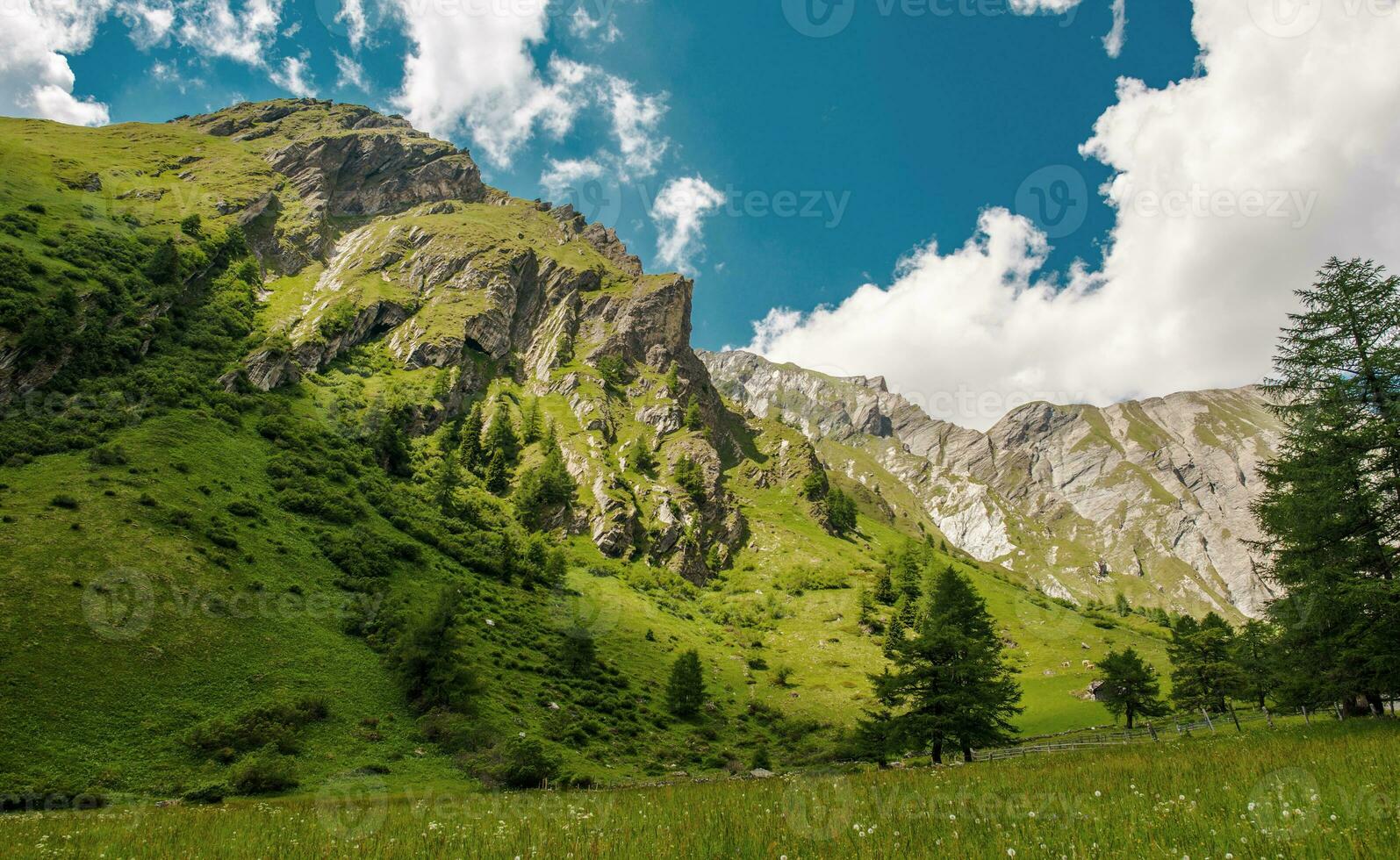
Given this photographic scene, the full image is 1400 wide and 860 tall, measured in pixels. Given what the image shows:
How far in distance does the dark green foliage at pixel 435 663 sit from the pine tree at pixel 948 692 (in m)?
35.7

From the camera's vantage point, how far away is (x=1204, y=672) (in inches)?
2202

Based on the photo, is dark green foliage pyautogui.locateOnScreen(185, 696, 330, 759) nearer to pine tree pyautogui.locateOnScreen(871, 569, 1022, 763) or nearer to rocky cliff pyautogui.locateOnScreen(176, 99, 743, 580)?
pine tree pyautogui.locateOnScreen(871, 569, 1022, 763)

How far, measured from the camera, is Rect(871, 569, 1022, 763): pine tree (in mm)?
30500

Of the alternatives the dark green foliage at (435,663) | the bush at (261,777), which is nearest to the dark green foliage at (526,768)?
the dark green foliage at (435,663)

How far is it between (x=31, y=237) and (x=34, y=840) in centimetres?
13073

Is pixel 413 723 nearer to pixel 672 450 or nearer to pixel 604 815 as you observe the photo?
pixel 604 815

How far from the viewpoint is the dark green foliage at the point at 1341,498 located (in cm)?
2130

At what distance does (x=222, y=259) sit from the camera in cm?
13925

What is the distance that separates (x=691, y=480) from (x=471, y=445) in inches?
2167

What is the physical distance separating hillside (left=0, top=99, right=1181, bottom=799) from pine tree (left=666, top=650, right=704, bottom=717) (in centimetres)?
318

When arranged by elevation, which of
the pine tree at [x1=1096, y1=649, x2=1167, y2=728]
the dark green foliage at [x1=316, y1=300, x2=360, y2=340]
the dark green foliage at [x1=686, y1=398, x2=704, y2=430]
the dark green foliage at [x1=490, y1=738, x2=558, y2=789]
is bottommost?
the dark green foliage at [x1=490, y1=738, x2=558, y2=789]

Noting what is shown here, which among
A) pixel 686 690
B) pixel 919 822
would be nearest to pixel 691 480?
pixel 686 690

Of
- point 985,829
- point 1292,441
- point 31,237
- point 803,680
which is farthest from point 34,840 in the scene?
point 31,237

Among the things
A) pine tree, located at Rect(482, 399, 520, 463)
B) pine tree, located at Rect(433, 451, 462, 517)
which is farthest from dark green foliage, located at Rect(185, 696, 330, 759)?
pine tree, located at Rect(482, 399, 520, 463)
